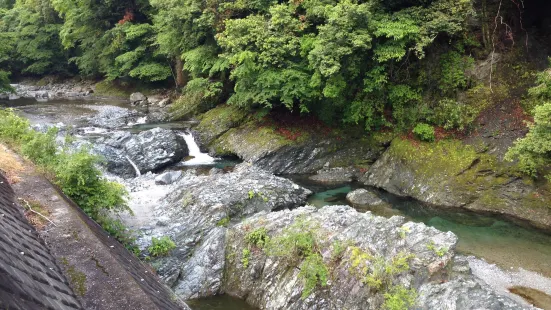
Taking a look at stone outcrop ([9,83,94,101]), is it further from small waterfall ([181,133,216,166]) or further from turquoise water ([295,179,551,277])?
turquoise water ([295,179,551,277])

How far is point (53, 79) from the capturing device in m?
41.2

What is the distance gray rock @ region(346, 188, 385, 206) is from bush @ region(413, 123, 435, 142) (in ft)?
11.5

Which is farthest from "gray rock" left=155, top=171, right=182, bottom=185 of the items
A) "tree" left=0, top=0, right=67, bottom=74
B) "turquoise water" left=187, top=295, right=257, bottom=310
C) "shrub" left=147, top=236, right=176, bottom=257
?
"tree" left=0, top=0, right=67, bottom=74

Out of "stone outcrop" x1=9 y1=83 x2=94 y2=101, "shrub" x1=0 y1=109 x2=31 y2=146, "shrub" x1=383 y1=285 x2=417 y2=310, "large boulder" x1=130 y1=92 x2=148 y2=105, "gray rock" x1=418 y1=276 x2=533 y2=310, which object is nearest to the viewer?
"gray rock" x1=418 y1=276 x2=533 y2=310

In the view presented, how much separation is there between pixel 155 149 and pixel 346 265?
40.3ft

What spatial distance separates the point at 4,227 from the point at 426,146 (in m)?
14.6

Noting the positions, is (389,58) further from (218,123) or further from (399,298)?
(399,298)

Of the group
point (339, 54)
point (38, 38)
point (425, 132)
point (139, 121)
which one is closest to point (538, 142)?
point (425, 132)

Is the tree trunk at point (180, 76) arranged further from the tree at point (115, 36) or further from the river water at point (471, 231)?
the river water at point (471, 231)

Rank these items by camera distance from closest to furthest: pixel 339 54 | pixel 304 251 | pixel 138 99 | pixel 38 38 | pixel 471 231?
pixel 304 251 → pixel 471 231 → pixel 339 54 → pixel 138 99 → pixel 38 38

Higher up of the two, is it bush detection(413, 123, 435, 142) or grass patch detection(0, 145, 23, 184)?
grass patch detection(0, 145, 23, 184)

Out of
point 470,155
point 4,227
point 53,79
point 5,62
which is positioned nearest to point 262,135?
point 470,155

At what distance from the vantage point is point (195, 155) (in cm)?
1905

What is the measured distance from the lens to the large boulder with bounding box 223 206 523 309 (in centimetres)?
729
